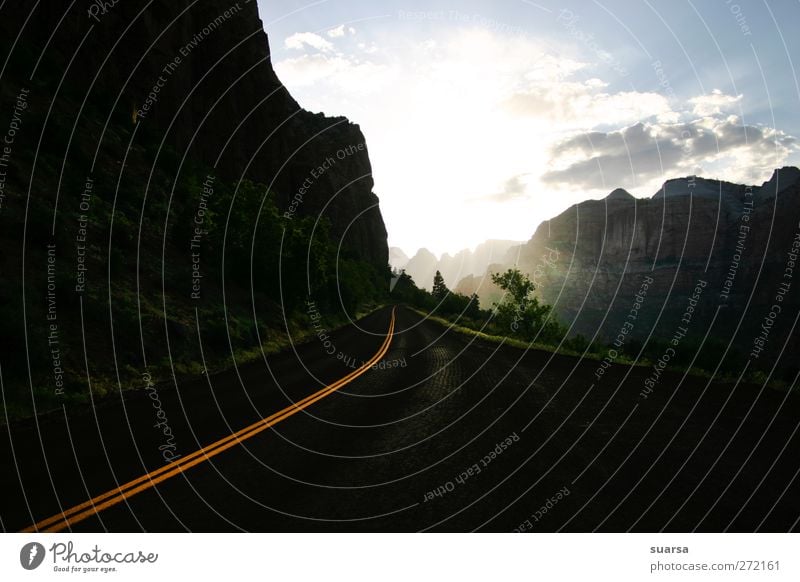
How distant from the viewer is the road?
3.83 meters

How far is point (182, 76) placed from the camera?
3753cm

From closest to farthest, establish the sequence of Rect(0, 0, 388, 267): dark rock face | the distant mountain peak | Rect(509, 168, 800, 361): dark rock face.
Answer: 1. Rect(0, 0, 388, 267): dark rock face
2. Rect(509, 168, 800, 361): dark rock face
3. the distant mountain peak

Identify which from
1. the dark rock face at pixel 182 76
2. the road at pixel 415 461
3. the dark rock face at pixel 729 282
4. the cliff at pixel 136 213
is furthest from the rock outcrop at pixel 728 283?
the road at pixel 415 461

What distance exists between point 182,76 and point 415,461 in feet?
143

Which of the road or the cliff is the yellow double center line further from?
the cliff

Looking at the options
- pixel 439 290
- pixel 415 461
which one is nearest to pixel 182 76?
pixel 415 461

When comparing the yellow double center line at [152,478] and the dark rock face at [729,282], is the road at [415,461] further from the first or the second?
the dark rock face at [729,282]

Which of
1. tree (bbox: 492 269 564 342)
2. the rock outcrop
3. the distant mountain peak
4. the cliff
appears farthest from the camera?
the distant mountain peak

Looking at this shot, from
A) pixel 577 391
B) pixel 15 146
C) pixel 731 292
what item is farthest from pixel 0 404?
pixel 731 292

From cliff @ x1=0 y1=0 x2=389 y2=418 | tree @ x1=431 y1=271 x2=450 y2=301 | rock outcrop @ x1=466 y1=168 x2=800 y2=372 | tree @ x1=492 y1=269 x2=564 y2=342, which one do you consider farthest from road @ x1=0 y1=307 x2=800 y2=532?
tree @ x1=431 y1=271 x2=450 y2=301

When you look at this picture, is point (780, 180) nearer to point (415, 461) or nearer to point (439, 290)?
point (439, 290)

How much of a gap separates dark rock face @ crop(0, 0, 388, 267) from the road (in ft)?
74.6
